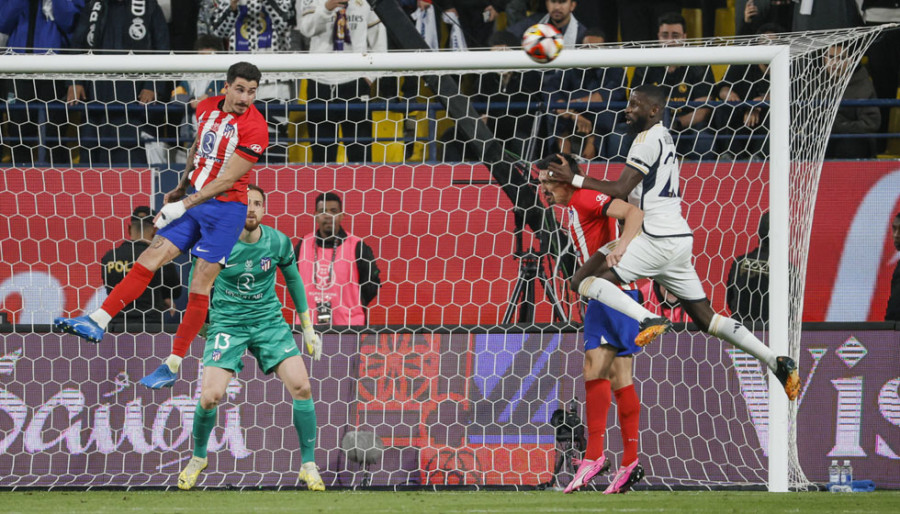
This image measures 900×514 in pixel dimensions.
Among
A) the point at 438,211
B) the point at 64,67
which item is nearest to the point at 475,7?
the point at 438,211

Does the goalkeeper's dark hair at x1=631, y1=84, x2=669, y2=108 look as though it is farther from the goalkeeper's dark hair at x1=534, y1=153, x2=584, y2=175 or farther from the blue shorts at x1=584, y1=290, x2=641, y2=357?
the blue shorts at x1=584, y1=290, x2=641, y2=357

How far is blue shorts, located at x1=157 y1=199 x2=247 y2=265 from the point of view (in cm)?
621

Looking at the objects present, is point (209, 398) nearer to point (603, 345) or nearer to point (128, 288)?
point (128, 288)

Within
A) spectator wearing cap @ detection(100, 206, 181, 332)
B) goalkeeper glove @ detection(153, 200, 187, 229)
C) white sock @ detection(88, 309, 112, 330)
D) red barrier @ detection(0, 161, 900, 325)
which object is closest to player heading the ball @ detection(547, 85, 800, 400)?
goalkeeper glove @ detection(153, 200, 187, 229)

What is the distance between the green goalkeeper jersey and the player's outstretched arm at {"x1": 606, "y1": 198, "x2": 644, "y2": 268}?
2.19 metres

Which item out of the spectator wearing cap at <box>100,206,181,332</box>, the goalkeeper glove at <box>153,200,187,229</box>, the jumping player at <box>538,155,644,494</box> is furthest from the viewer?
the spectator wearing cap at <box>100,206,181,332</box>

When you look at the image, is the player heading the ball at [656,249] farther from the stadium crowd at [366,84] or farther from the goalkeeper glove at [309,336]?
the stadium crowd at [366,84]

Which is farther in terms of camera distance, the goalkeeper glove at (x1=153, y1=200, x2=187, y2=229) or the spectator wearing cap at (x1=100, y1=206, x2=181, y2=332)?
the spectator wearing cap at (x1=100, y1=206, x2=181, y2=332)

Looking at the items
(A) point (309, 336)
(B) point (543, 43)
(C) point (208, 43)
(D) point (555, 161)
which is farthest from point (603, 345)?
(C) point (208, 43)

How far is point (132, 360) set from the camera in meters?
7.59

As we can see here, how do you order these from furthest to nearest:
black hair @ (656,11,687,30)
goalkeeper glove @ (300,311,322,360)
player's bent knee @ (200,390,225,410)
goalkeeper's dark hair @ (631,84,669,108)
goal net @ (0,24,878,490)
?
black hair @ (656,11,687,30) < goalkeeper glove @ (300,311,322,360) < goal net @ (0,24,878,490) < player's bent knee @ (200,390,225,410) < goalkeeper's dark hair @ (631,84,669,108)

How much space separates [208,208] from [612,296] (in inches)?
94.8

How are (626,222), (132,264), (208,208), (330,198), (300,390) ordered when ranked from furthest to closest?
(330,198) → (132,264) → (300,390) → (626,222) → (208,208)

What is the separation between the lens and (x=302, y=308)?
284 inches
